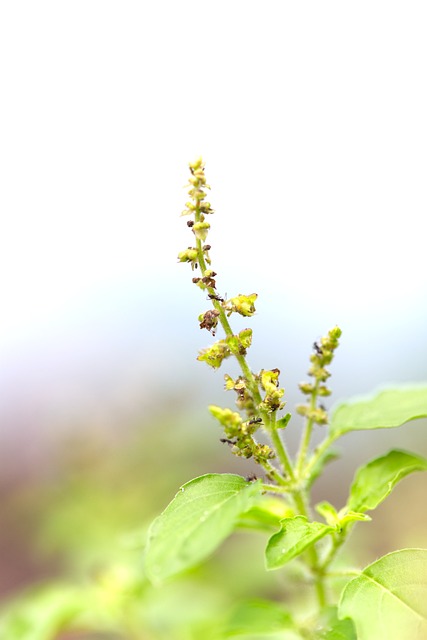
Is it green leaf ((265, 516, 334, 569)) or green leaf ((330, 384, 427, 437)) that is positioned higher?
green leaf ((330, 384, 427, 437))

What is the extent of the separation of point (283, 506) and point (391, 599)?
515mm

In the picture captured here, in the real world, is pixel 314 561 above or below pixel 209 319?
below

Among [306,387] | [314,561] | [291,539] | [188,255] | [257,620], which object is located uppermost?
[188,255]

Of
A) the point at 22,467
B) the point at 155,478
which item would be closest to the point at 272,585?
the point at 155,478

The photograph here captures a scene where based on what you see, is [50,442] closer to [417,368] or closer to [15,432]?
[15,432]

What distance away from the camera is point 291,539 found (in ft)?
4.78

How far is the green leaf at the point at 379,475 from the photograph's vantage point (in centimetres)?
165

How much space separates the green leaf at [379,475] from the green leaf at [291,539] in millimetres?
189

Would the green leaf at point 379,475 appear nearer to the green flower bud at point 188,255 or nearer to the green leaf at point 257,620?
the green leaf at point 257,620

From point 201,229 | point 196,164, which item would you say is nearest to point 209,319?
point 201,229

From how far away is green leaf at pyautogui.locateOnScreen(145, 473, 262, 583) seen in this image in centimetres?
128

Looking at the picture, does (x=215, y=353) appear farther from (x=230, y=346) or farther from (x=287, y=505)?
(x=287, y=505)

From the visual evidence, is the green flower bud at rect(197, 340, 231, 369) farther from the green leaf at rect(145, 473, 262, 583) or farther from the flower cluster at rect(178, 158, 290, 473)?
the green leaf at rect(145, 473, 262, 583)

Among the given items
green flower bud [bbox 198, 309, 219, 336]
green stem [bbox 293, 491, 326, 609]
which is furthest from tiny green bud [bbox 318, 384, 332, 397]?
green flower bud [bbox 198, 309, 219, 336]
